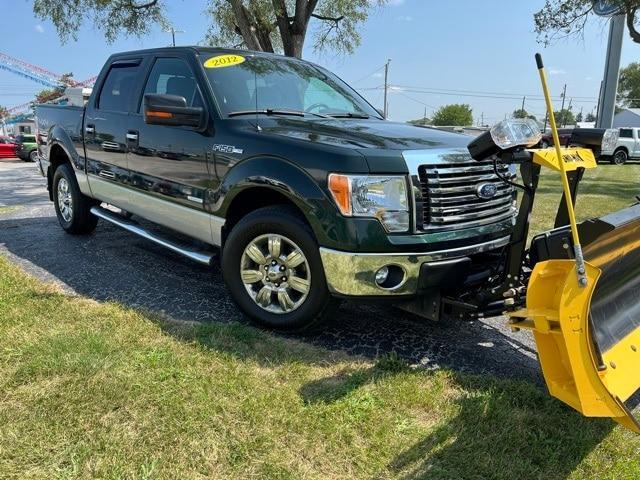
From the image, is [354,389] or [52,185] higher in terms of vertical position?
[52,185]

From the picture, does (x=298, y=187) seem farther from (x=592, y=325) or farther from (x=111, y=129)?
(x=111, y=129)

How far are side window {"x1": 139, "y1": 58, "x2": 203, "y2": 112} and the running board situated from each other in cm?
111

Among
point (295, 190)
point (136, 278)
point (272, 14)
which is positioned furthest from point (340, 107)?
point (272, 14)

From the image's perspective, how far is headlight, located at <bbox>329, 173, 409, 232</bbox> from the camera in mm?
3104

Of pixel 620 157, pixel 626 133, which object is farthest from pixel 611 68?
pixel 626 133

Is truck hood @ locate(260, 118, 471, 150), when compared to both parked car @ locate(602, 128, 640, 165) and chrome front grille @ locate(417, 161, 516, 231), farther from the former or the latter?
parked car @ locate(602, 128, 640, 165)

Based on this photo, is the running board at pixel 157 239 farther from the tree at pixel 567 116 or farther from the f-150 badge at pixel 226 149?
the tree at pixel 567 116

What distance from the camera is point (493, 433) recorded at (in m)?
2.60

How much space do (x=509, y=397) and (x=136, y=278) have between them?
340 cm

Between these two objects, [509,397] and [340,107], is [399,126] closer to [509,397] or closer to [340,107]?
[340,107]

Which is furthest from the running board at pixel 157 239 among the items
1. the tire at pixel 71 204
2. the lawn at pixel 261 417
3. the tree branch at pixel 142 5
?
the tree branch at pixel 142 5

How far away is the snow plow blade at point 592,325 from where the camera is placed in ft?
7.14

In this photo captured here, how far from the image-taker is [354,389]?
2977mm

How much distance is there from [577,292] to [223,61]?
3288 mm
